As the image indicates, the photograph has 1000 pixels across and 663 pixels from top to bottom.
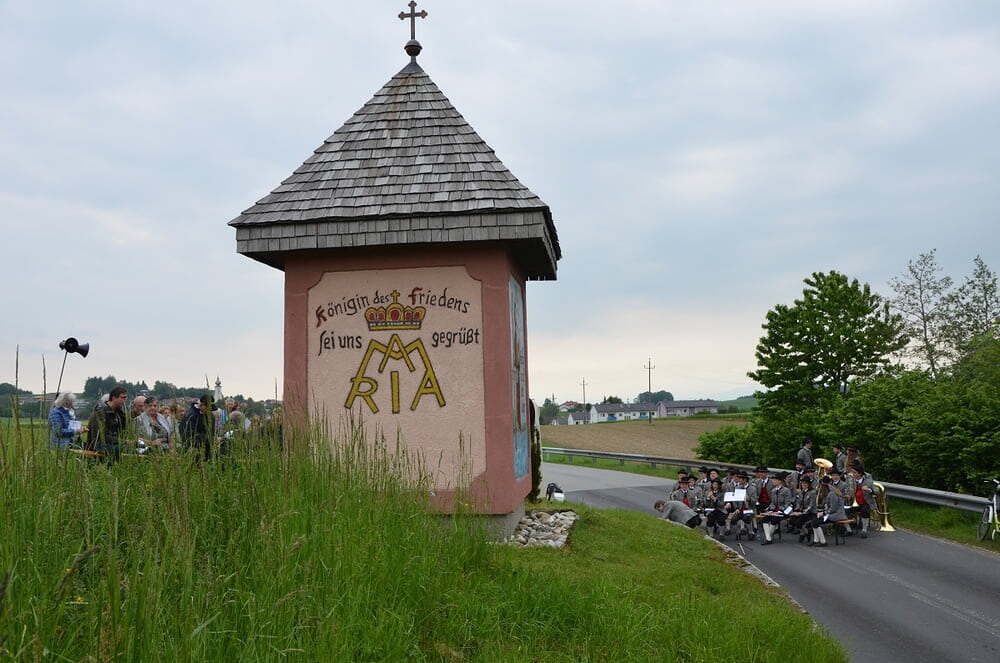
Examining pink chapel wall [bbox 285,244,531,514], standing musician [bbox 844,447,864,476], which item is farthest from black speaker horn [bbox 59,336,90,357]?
standing musician [bbox 844,447,864,476]

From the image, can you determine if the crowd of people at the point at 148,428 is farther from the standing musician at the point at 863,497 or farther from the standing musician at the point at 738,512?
the standing musician at the point at 863,497

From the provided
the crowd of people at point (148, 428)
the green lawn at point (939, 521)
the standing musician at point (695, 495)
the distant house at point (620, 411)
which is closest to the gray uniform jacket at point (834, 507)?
the green lawn at point (939, 521)

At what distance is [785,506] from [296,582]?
13.5 metres

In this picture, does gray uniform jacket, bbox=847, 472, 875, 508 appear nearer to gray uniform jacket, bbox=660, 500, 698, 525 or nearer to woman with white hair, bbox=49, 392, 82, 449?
gray uniform jacket, bbox=660, 500, 698, 525

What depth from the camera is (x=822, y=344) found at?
1422 inches

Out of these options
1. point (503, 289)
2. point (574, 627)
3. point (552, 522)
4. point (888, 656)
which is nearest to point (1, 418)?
point (574, 627)

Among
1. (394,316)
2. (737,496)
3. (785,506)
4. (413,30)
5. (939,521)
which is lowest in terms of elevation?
(939,521)

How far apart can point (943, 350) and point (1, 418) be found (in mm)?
39407

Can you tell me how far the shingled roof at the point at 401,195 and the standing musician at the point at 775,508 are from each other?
7.14 m

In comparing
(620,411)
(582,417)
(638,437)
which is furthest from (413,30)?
(582,417)

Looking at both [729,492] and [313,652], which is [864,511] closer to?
[729,492]

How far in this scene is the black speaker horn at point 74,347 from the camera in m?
5.01

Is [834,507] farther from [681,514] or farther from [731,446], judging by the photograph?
[731,446]

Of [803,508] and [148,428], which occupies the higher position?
[148,428]
